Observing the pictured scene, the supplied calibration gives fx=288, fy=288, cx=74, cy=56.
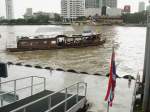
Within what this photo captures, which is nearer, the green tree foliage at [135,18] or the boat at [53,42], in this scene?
the boat at [53,42]

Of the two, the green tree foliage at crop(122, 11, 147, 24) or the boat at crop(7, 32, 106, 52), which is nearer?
the boat at crop(7, 32, 106, 52)

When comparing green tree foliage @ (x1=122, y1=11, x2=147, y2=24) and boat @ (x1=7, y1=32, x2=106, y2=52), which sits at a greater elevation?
green tree foliage @ (x1=122, y1=11, x2=147, y2=24)

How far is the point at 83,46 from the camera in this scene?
4425 cm

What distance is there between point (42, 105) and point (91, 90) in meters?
5.20

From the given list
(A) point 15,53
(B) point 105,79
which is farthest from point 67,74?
(A) point 15,53

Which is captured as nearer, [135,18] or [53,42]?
[53,42]

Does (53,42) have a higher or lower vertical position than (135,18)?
lower

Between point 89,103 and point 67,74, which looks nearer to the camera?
point 89,103

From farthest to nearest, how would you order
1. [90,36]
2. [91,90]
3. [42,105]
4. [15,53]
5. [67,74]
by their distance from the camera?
[90,36]
[15,53]
[67,74]
[91,90]
[42,105]

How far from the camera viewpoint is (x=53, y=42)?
4219 cm

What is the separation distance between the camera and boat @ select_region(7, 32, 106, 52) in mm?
40219

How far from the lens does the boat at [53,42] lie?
4022 centimetres

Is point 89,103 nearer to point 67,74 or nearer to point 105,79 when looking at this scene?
point 105,79

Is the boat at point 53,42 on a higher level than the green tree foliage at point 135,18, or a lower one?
lower
